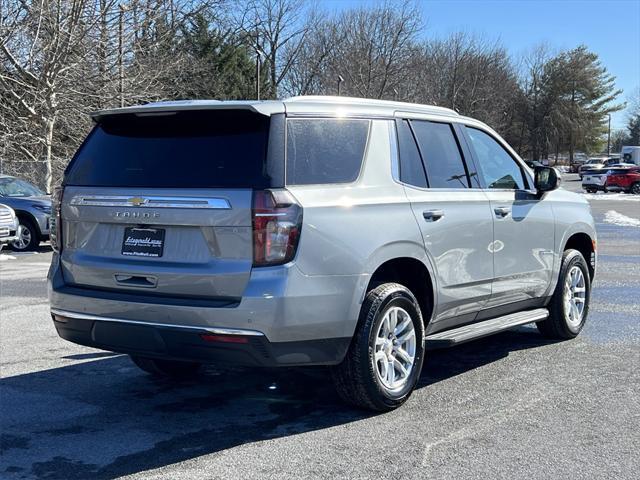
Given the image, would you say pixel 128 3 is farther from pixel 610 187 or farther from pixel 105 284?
pixel 610 187

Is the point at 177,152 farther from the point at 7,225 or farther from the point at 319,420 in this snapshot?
the point at 7,225

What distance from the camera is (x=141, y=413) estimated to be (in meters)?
5.05

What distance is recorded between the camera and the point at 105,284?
4746 mm

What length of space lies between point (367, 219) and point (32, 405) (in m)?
2.55

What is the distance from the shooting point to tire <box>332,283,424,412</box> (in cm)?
476

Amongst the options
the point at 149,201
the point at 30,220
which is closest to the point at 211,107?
the point at 149,201

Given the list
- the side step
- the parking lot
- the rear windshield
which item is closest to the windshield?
the parking lot

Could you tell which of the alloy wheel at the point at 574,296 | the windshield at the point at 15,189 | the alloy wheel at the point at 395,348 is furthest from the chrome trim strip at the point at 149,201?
the windshield at the point at 15,189

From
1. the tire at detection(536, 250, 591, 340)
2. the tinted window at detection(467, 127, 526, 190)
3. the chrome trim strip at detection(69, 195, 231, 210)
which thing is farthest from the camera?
the tire at detection(536, 250, 591, 340)

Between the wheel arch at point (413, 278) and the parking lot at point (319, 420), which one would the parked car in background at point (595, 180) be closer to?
the parking lot at point (319, 420)

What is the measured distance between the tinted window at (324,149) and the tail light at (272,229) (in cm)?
20

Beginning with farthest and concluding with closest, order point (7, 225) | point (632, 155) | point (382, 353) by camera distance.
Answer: point (632, 155)
point (7, 225)
point (382, 353)

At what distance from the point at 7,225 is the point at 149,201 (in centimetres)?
1146

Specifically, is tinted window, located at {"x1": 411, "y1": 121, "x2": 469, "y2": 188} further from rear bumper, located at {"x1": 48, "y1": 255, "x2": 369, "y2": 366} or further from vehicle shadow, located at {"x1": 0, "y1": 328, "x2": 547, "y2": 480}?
vehicle shadow, located at {"x1": 0, "y1": 328, "x2": 547, "y2": 480}
